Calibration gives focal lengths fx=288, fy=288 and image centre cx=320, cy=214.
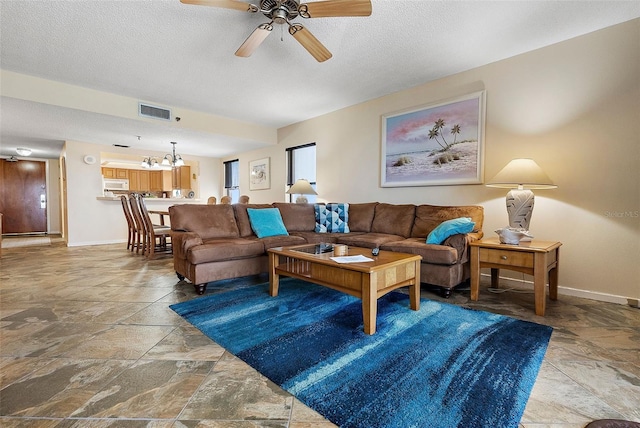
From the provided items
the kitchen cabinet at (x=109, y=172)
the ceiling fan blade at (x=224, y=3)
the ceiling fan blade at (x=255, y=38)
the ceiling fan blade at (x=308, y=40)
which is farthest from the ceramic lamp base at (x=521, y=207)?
the kitchen cabinet at (x=109, y=172)

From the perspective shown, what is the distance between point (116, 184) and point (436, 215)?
9.08m

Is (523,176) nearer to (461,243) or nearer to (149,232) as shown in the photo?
(461,243)

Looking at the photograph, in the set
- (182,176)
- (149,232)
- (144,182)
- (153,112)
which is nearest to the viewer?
(153,112)

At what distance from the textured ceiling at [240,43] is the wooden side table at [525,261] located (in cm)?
198

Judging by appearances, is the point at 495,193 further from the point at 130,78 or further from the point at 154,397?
the point at 130,78

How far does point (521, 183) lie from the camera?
263cm

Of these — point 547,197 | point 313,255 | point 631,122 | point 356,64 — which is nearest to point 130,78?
point 356,64

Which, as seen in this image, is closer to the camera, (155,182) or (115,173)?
(115,173)

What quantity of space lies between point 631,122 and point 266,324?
3556mm

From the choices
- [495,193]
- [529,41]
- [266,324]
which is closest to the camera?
[266,324]

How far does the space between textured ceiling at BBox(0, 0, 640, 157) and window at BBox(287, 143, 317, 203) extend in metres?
1.21

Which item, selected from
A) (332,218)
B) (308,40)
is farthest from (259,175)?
(308,40)

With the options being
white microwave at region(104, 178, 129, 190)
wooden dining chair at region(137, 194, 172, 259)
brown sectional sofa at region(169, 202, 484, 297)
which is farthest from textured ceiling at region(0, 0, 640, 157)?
white microwave at region(104, 178, 129, 190)

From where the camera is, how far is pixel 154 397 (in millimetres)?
1317
